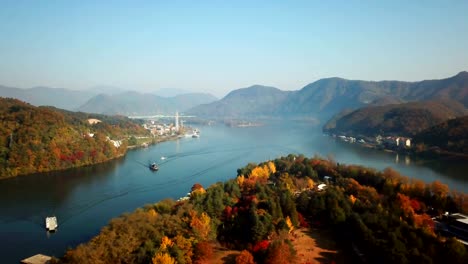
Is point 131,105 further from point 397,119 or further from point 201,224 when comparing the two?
point 201,224

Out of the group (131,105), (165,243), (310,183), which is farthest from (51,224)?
(131,105)

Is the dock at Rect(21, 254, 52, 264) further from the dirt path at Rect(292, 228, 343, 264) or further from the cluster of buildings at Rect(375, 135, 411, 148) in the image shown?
the cluster of buildings at Rect(375, 135, 411, 148)

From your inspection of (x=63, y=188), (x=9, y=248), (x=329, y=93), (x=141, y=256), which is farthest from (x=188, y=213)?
(x=329, y=93)

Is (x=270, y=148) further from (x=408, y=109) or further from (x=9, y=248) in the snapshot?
(x=9, y=248)

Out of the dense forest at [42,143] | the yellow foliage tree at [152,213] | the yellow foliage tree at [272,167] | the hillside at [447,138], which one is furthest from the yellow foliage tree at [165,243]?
the hillside at [447,138]

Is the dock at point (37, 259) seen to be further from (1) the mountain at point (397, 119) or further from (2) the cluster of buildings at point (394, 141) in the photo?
(1) the mountain at point (397, 119)
